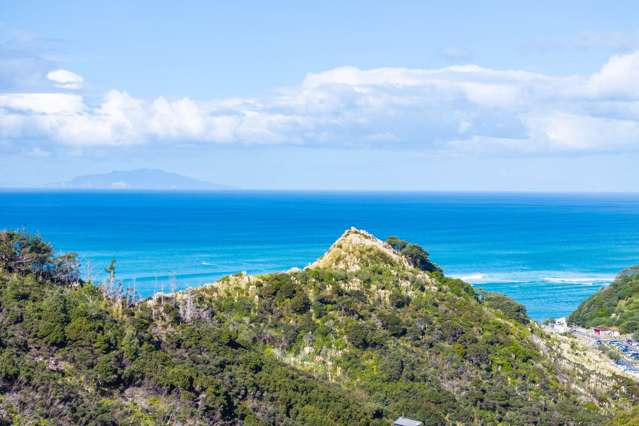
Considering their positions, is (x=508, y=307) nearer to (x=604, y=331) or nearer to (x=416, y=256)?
(x=416, y=256)

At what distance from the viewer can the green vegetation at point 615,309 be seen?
286 feet

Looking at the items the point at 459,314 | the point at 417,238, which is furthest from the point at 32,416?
the point at 417,238

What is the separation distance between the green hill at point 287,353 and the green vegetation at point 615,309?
25908mm

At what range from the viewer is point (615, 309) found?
9169 centimetres

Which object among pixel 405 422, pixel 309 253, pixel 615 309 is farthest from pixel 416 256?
pixel 309 253

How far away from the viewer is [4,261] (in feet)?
133

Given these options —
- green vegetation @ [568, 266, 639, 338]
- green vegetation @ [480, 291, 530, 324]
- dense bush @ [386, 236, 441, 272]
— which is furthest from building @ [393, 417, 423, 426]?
green vegetation @ [568, 266, 639, 338]

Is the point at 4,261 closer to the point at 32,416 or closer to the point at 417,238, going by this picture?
the point at 32,416

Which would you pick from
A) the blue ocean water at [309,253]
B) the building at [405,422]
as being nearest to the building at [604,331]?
the blue ocean water at [309,253]

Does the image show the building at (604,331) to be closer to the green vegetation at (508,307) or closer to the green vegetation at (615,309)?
the green vegetation at (615,309)

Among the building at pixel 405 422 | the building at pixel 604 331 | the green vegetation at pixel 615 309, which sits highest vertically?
the green vegetation at pixel 615 309

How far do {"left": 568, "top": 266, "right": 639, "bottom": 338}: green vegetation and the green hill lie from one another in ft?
85.0

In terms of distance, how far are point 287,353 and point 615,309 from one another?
61355 mm

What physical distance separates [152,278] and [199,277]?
7.07 metres
